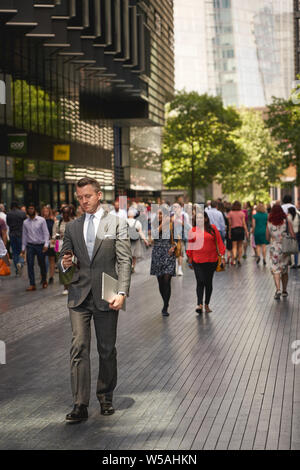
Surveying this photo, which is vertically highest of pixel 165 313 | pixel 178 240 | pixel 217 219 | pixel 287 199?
pixel 287 199

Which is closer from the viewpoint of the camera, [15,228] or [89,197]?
[89,197]

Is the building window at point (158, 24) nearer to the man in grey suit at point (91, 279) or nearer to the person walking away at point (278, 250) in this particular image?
the person walking away at point (278, 250)

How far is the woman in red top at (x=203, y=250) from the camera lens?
1346cm

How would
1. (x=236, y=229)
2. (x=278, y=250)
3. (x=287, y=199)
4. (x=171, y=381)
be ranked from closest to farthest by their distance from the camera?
(x=171, y=381), (x=278, y=250), (x=287, y=199), (x=236, y=229)

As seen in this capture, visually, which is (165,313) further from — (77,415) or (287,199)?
(287,199)

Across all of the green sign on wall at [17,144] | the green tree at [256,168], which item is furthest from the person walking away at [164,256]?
the green tree at [256,168]

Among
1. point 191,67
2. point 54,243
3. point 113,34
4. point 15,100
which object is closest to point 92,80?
point 113,34

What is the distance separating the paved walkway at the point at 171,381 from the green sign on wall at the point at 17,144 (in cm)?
1684

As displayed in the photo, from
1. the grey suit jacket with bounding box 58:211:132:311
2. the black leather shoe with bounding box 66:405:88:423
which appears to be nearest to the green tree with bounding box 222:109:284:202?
the grey suit jacket with bounding box 58:211:132:311

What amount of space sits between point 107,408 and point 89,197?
180 cm

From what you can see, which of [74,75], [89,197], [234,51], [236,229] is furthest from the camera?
[234,51]

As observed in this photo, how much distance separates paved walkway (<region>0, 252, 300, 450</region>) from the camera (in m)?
6.17

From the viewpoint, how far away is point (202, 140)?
215ft

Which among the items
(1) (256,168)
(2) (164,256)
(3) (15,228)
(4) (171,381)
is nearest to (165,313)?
(2) (164,256)
